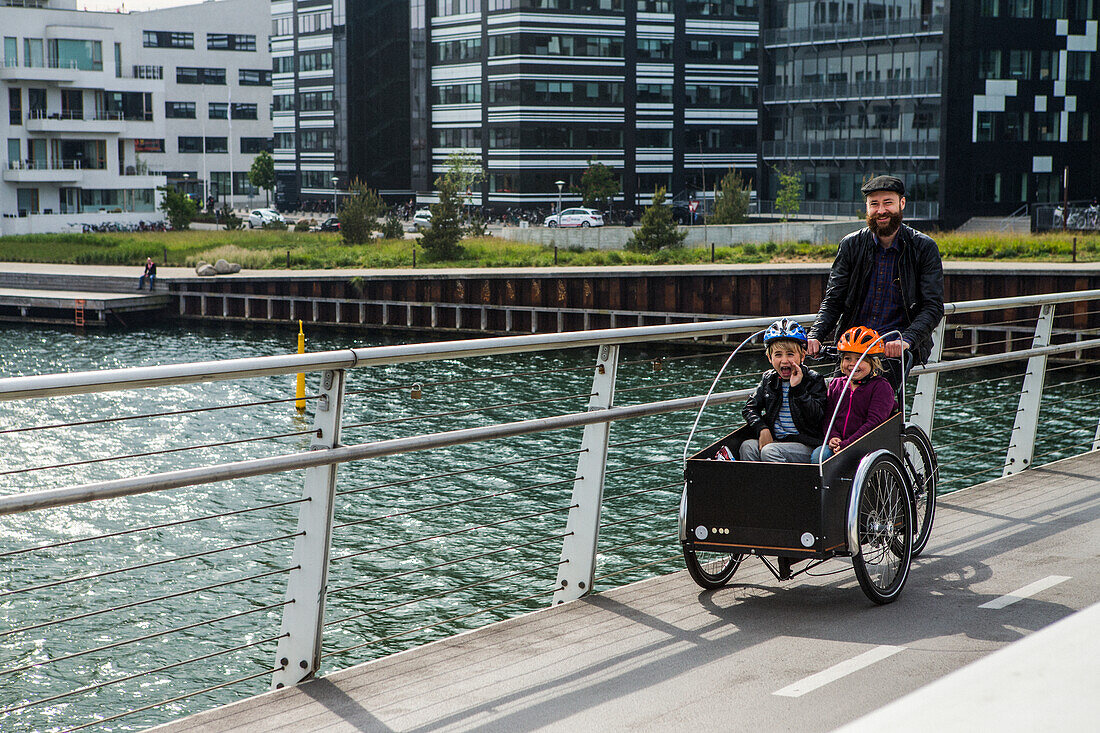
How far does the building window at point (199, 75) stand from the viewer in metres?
131

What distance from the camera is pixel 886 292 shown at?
6988mm

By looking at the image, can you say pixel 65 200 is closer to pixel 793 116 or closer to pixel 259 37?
pixel 259 37

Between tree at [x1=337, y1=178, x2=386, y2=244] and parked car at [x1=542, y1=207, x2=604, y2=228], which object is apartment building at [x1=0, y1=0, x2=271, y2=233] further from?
parked car at [x1=542, y1=207, x2=604, y2=228]

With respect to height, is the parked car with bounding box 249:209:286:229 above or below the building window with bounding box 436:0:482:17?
below

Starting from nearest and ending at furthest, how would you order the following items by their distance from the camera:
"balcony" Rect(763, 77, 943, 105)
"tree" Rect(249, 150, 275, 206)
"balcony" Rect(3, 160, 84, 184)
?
1. "balcony" Rect(763, 77, 943, 105)
2. "balcony" Rect(3, 160, 84, 184)
3. "tree" Rect(249, 150, 275, 206)

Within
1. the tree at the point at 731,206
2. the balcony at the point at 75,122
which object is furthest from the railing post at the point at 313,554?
the balcony at the point at 75,122

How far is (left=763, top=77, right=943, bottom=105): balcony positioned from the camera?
79062 millimetres

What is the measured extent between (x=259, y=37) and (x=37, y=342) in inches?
3480

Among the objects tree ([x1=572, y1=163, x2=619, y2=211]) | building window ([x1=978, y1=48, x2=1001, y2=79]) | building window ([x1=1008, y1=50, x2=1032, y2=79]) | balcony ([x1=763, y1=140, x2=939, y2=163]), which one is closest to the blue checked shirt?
balcony ([x1=763, y1=140, x2=939, y2=163])

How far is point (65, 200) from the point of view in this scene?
98.6 meters

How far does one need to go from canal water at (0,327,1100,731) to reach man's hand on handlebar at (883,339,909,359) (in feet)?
3.50

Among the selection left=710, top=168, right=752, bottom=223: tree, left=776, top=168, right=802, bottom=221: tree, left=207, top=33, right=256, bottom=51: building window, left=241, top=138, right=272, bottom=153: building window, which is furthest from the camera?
left=241, top=138, right=272, bottom=153: building window

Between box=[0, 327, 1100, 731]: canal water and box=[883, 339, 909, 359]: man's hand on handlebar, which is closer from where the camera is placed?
box=[883, 339, 909, 359]: man's hand on handlebar

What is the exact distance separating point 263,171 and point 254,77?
12710 mm
